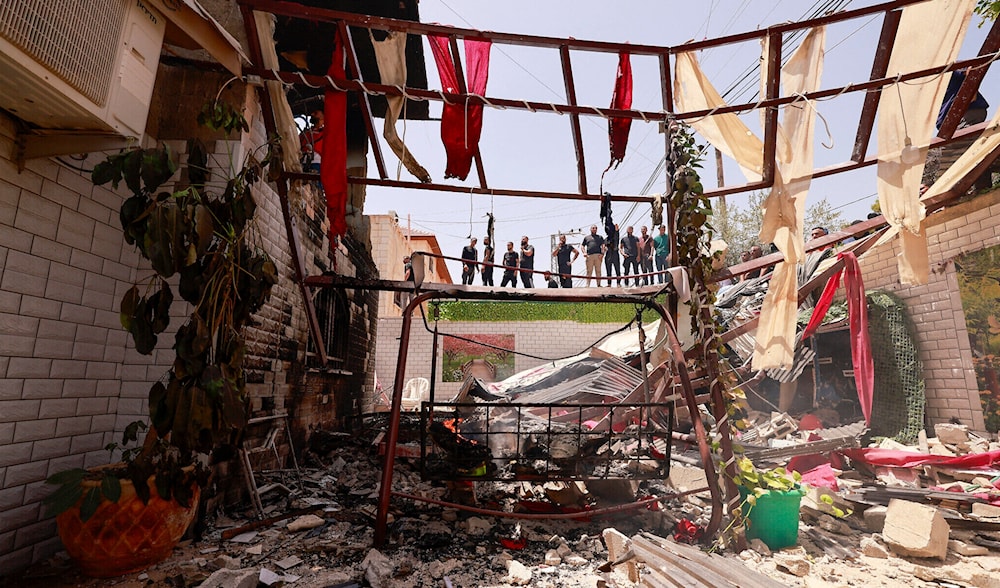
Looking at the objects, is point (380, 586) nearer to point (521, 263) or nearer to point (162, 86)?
point (162, 86)

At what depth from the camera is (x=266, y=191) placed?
4.62m

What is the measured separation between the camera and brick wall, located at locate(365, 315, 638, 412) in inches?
597

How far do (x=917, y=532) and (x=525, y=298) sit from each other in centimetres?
349

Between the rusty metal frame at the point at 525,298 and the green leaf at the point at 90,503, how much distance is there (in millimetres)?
1633

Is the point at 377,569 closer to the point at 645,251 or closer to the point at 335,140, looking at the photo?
the point at 335,140

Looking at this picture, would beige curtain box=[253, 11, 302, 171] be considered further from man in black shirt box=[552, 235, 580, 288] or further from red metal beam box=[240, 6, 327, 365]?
man in black shirt box=[552, 235, 580, 288]

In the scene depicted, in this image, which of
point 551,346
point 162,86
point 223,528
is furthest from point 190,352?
point 551,346

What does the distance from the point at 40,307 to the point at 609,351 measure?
1036cm

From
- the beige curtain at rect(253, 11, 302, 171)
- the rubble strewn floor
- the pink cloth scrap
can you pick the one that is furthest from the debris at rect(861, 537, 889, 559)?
the beige curtain at rect(253, 11, 302, 171)

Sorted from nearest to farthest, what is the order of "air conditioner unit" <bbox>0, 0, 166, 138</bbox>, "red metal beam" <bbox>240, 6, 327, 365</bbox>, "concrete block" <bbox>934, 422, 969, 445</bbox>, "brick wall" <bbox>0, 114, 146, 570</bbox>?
"air conditioner unit" <bbox>0, 0, 166, 138</bbox> < "brick wall" <bbox>0, 114, 146, 570</bbox> < "red metal beam" <bbox>240, 6, 327, 365</bbox> < "concrete block" <bbox>934, 422, 969, 445</bbox>

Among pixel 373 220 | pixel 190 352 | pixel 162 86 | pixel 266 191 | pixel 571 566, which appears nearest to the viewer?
pixel 190 352

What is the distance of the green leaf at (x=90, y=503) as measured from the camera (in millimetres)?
2364

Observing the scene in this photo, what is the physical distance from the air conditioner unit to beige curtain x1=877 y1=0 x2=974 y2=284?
17.0 ft

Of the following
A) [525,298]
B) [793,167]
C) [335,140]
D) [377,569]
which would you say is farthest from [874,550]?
[335,140]
